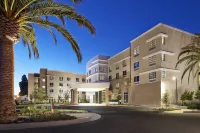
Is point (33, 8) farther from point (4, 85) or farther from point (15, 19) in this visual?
point (4, 85)

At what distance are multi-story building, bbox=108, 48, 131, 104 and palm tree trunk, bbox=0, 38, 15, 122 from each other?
44208 millimetres

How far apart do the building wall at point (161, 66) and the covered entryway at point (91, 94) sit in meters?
9.51

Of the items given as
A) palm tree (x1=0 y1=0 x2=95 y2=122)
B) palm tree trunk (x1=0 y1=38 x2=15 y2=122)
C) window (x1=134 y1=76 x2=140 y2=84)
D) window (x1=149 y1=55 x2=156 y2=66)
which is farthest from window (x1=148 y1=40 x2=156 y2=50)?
palm tree trunk (x1=0 y1=38 x2=15 y2=122)

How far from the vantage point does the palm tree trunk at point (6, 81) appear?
1406 cm

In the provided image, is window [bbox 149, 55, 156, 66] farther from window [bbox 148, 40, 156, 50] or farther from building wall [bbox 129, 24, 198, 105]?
window [bbox 148, 40, 156, 50]

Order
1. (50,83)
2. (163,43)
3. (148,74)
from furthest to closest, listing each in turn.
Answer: (50,83) → (148,74) → (163,43)

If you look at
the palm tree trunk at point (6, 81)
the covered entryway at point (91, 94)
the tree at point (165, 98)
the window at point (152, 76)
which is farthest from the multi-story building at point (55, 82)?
the palm tree trunk at point (6, 81)

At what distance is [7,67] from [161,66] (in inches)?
1325

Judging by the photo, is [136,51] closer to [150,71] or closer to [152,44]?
[152,44]

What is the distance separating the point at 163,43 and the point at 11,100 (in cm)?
3547

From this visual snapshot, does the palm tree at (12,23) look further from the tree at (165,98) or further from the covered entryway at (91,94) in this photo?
the covered entryway at (91,94)

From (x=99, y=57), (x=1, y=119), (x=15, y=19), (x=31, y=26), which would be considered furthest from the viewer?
(x=99, y=57)

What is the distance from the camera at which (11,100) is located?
1455 centimetres

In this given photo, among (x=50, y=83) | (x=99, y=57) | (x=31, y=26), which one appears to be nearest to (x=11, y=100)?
(x=31, y=26)
